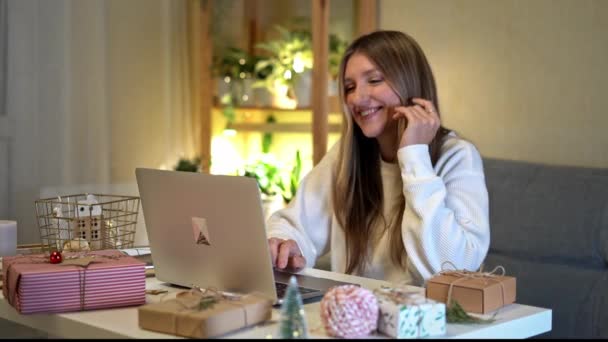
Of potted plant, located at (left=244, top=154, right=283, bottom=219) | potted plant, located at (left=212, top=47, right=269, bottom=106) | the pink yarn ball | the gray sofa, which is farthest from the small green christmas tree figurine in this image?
potted plant, located at (left=212, top=47, right=269, bottom=106)

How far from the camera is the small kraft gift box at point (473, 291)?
1588mm

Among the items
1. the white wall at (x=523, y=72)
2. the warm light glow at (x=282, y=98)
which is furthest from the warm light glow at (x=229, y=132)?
the white wall at (x=523, y=72)

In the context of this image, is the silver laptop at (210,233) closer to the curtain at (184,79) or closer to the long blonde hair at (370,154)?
the long blonde hair at (370,154)

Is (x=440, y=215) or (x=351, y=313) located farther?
(x=440, y=215)

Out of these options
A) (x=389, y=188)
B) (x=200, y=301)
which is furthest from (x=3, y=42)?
(x=200, y=301)

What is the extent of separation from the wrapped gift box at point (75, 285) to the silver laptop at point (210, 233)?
0.14m

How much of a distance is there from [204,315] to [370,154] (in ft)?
3.96

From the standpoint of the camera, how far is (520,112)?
336 cm

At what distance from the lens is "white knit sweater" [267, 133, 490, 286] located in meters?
2.11

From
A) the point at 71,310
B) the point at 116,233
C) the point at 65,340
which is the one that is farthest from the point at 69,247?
the point at 65,340

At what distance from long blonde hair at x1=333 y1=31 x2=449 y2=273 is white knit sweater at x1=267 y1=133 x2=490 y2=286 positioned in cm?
3

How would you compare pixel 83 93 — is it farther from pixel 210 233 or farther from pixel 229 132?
pixel 210 233

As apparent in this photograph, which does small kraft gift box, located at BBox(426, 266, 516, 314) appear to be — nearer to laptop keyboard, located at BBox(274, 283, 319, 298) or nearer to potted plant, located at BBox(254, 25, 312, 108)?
laptop keyboard, located at BBox(274, 283, 319, 298)

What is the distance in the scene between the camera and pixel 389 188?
2.46 m
